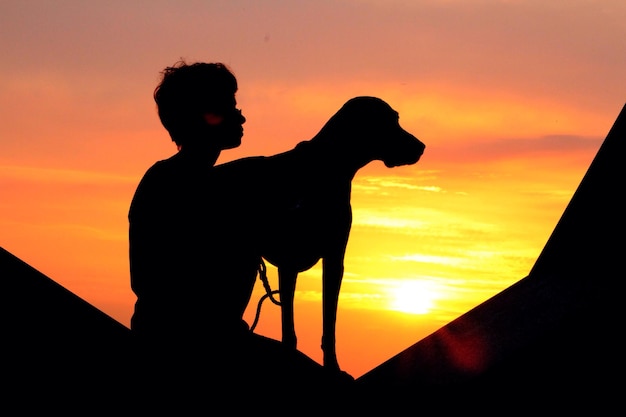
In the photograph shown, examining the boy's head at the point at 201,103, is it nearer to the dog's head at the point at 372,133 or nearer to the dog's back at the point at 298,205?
the dog's back at the point at 298,205

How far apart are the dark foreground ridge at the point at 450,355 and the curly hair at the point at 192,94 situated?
1043 millimetres

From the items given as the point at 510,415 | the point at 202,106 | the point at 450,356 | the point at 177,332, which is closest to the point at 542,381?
the point at 510,415

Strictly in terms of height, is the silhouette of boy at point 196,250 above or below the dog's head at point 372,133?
below

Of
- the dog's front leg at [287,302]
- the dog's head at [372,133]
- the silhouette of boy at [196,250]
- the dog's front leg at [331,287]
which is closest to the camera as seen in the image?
the silhouette of boy at [196,250]

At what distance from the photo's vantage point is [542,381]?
381 centimetres

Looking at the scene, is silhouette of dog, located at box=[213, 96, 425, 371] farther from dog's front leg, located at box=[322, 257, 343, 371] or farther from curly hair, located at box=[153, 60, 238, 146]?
curly hair, located at box=[153, 60, 238, 146]

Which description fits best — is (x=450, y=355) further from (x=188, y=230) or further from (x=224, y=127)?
(x=224, y=127)

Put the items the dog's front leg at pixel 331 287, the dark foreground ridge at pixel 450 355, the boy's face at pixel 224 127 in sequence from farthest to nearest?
the dog's front leg at pixel 331 287
the boy's face at pixel 224 127
the dark foreground ridge at pixel 450 355

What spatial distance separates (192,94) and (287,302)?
63.4 inches

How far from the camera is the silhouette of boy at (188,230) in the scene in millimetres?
3766

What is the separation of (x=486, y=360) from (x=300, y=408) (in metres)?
0.85

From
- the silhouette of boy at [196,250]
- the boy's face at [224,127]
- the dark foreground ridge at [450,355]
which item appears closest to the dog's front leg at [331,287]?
the dark foreground ridge at [450,355]

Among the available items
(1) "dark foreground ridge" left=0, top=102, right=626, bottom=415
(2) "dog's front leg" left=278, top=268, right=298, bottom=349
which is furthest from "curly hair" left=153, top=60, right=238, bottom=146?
(2) "dog's front leg" left=278, top=268, right=298, bottom=349

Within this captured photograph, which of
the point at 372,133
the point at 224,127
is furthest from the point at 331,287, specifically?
the point at 224,127
